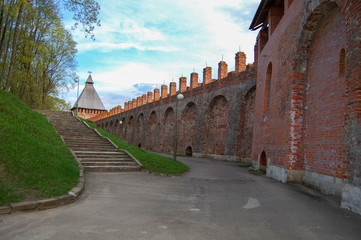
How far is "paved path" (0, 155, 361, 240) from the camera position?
3.65 meters

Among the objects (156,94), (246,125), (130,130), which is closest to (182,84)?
(156,94)

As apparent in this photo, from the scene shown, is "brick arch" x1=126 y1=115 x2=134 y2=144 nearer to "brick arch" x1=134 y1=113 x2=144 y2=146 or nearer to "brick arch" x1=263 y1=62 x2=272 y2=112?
"brick arch" x1=134 y1=113 x2=144 y2=146

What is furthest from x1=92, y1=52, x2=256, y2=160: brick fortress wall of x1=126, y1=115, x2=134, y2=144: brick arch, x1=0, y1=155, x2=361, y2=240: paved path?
x1=0, y1=155, x2=361, y2=240: paved path

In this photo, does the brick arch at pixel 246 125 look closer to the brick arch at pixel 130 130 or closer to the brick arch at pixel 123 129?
the brick arch at pixel 130 130

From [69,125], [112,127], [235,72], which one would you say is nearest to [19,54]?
[69,125]

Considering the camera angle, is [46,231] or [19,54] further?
[19,54]

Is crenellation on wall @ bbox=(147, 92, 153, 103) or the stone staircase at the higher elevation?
crenellation on wall @ bbox=(147, 92, 153, 103)

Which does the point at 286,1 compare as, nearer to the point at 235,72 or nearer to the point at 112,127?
the point at 235,72

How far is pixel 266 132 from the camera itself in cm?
1088

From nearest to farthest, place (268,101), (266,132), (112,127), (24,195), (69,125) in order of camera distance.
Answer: (24,195) → (266,132) → (268,101) → (69,125) → (112,127)

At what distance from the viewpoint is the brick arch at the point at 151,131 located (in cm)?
3105

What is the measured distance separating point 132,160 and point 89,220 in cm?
701

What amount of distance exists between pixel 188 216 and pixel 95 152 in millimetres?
7940

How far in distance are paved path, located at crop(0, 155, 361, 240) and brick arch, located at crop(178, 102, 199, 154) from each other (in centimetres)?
1608
